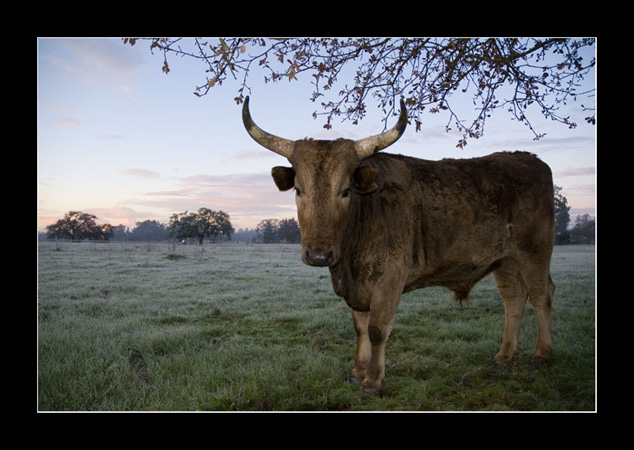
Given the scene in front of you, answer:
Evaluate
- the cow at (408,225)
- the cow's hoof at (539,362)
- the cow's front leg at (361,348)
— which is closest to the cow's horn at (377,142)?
the cow at (408,225)

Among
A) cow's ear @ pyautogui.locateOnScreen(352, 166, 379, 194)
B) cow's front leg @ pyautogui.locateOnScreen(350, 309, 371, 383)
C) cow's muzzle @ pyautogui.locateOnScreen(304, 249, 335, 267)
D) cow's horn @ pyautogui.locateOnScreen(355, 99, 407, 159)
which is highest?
cow's horn @ pyautogui.locateOnScreen(355, 99, 407, 159)

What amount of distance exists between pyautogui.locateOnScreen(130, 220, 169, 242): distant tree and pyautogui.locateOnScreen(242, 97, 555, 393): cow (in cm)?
225

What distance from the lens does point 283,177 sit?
3.08m

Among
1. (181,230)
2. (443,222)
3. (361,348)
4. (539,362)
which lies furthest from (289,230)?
(539,362)

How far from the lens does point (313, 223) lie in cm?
277

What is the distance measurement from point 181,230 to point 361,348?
2.96 meters

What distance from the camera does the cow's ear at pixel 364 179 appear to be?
2990mm

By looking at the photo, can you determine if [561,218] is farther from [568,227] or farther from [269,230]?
[269,230]

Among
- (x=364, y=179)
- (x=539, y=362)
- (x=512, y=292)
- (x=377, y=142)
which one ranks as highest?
(x=377, y=142)

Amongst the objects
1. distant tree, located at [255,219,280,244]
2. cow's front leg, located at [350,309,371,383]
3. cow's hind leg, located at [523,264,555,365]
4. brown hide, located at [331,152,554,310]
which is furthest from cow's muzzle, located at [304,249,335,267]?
cow's hind leg, located at [523,264,555,365]

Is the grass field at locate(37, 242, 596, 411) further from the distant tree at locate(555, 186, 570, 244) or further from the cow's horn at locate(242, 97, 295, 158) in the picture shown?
the cow's horn at locate(242, 97, 295, 158)

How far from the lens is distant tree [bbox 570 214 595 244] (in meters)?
3.88
